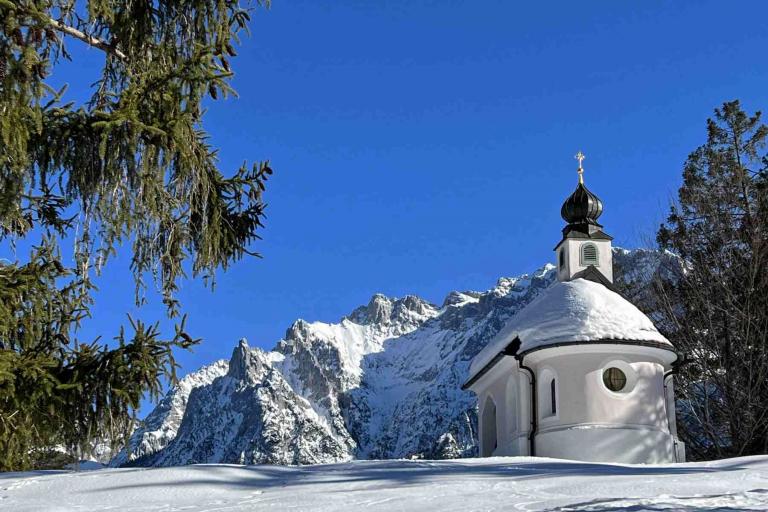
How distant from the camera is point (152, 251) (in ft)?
28.6

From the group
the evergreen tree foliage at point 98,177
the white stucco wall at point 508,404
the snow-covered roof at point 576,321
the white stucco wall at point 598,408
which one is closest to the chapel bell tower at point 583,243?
the snow-covered roof at point 576,321

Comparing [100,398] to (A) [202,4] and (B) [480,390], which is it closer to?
(A) [202,4]

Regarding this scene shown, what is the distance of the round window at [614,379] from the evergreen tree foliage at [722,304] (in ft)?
18.5

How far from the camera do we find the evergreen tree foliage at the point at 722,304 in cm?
2436

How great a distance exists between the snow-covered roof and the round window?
714mm

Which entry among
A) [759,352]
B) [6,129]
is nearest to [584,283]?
[759,352]

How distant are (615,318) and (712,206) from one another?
35.7ft

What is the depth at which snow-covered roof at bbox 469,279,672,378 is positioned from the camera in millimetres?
18344

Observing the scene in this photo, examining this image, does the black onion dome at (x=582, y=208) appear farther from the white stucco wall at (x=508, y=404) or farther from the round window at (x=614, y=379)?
the round window at (x=614, y=379)

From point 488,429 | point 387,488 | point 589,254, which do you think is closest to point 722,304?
point 589,254

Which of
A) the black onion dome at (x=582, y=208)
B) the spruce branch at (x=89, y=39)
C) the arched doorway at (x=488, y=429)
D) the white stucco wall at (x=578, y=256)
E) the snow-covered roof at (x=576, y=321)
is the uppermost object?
the black onion dome at (x=582, y=208)

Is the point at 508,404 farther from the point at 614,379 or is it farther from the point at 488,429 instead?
the point at 614,379

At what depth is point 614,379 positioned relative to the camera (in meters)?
18.3

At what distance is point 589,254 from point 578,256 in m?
0.28
